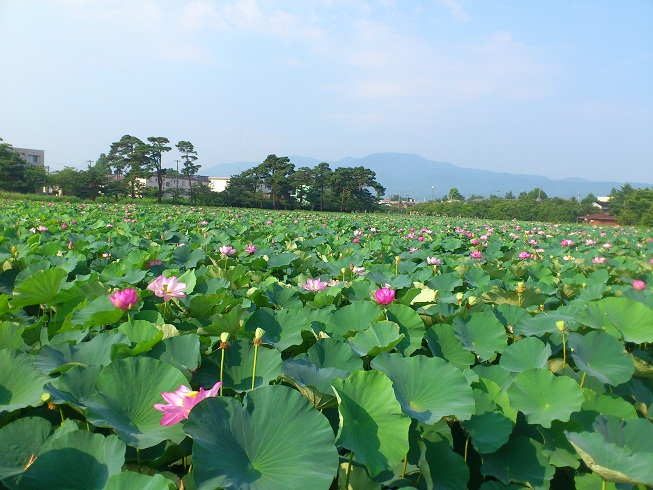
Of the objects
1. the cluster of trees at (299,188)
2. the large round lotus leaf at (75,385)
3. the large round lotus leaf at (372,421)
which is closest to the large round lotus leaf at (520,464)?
the large round lotus leaf at (372,421)

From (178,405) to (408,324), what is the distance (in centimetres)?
78

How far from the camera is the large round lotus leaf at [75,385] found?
0.74 meters

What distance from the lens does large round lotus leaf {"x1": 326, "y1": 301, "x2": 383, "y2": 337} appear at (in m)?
1.34

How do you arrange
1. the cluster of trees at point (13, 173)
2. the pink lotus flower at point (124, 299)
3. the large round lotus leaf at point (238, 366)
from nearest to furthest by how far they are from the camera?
1. the large round lotus leaf at point (238, 366)
2. the pink lotus flower at point (124, 299)
3. the cluster of trees at point (13, 173)

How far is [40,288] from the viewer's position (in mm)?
A: 1430

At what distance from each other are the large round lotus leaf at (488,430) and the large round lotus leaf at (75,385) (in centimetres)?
70

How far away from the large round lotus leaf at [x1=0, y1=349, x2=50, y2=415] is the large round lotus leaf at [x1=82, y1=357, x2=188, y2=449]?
0.46 ft

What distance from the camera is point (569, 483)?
2.84 ft

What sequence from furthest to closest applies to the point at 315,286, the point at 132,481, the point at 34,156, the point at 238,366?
the point at 34,156 → the point at 315,286 → the point at 238,366 → the point at 132,481

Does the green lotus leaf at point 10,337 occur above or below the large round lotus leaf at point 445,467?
above

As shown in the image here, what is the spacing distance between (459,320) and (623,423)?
1.72 feet

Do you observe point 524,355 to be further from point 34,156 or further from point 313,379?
point 34,156

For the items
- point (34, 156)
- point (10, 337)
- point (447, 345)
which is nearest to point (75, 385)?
point (10, 337)

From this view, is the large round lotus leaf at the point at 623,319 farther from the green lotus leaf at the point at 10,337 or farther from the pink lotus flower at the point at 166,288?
the green lotus leaf at the point at 10,337
